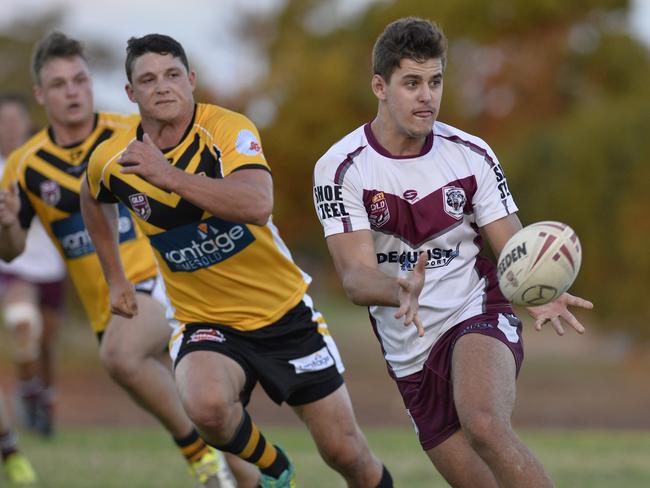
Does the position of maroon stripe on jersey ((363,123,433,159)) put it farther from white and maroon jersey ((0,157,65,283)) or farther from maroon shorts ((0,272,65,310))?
maroon shorts ((0,272,65,310))

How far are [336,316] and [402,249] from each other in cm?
5279

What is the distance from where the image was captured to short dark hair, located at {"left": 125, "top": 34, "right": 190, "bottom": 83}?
639 centimetres

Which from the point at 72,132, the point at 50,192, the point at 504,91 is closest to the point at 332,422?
the point at 50,192

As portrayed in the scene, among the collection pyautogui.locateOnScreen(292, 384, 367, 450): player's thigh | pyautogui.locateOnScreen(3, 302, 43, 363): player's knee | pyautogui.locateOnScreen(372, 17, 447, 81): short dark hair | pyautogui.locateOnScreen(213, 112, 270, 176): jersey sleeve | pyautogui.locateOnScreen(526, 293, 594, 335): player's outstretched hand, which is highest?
pyautogui.locateOnScreen(372, 17, 447, 81): short dark hair

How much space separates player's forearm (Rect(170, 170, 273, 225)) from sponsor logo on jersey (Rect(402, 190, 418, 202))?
2.37 feet

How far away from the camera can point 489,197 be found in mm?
5758

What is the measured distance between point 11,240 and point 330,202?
264 cm

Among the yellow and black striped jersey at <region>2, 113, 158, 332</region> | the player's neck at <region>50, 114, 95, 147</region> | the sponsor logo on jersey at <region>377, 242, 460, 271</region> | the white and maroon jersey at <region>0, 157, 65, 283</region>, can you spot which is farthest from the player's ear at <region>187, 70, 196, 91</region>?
the white and maroon jersey at <region>0, 157, 65, 283</region>

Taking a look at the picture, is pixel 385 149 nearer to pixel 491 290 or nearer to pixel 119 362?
pixel 491 290

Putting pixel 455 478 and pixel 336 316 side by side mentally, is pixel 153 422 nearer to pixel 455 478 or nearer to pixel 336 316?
pixel 455 478

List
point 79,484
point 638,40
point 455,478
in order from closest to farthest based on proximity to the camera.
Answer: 1. point 455,478
2. point 79,484
3. point 638,40

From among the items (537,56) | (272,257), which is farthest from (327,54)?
(272,257)

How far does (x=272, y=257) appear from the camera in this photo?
6.59 meters

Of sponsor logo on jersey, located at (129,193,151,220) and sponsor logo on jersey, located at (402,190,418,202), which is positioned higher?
sponsor logo on jersey, located at (129,193,151,220)
